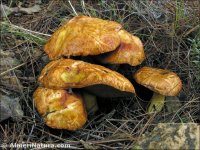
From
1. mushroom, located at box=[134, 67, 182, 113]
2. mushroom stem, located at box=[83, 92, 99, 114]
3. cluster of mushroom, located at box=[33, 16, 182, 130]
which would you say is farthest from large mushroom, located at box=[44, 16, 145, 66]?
mushroom stem, located at box=[83, 92, 99, 114]

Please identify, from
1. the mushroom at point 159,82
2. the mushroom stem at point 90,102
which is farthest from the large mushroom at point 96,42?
the mushroom stem at point 90,102

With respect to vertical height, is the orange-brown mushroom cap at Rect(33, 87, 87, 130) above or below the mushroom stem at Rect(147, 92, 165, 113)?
above

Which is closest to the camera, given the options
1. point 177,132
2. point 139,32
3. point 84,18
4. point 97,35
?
point 177,132

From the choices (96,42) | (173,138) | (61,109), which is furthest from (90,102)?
(173,138)

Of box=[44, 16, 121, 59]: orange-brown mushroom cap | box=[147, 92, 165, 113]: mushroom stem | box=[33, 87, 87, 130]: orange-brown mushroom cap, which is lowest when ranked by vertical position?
box=[147, 92, 165, 113]: mushroom stem

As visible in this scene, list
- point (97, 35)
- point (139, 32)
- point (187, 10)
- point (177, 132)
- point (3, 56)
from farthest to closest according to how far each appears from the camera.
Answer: point (187, 10)
point (139, 32)
point (3, 56)
point (97, 35)
point (177, 132)

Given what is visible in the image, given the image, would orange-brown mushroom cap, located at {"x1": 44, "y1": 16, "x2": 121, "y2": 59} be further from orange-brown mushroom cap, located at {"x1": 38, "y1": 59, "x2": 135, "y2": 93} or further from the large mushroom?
orange-brown mushroom cap, located at {"x1": 38, "y1": 59, "x2": 135, "y2": 93}

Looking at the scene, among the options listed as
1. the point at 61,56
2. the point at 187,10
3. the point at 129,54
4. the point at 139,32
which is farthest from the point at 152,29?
the point at 61,56

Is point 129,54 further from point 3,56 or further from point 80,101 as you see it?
point 3,56
